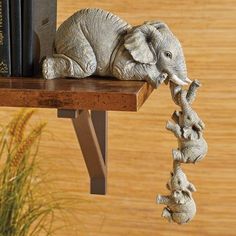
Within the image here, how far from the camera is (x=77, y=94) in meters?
0.82

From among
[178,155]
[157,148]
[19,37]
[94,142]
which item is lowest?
[157,148]

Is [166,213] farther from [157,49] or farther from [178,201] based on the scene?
[157,49]

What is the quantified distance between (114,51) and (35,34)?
4.8 inches

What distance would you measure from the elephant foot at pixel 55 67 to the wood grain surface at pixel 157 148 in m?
0.52

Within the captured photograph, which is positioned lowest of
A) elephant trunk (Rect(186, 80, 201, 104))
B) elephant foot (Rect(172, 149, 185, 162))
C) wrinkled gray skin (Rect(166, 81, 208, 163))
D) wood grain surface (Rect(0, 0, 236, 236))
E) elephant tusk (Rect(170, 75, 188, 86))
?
wood grain surface (Rect(0, 0, 236, 236))

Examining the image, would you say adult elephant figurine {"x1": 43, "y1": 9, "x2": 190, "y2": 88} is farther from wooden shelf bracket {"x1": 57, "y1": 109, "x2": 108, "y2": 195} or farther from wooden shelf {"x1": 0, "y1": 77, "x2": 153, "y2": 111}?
wooden shelf bracket {"x1": 57, "y1": 109, "x2": 108, "y2": 195}

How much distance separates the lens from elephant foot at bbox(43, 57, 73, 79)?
900 mm

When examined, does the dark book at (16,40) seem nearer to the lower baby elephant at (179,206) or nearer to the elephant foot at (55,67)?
the elephant foot at (55,67)

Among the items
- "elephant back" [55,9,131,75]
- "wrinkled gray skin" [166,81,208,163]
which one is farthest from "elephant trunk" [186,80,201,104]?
"elephant back" [55,9,131,75]

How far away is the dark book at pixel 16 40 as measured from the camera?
920 mm

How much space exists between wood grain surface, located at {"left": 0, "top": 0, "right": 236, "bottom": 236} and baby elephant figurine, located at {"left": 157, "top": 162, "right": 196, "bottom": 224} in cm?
49

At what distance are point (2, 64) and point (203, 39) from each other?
22.5 inches

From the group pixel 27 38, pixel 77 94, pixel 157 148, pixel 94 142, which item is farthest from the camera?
pixel 157 148

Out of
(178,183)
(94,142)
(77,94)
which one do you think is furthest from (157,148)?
(77,94)
